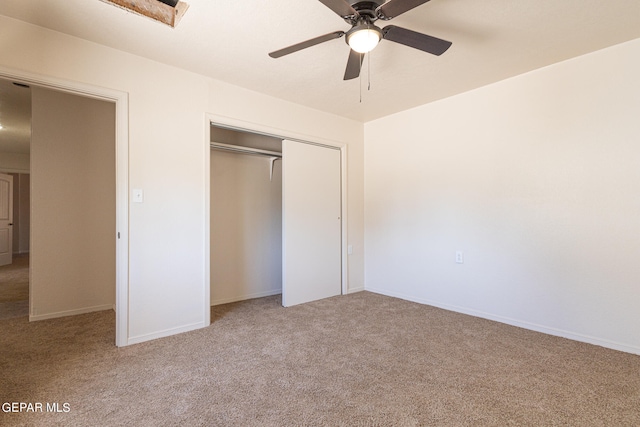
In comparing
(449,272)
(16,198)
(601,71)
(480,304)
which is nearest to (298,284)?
(449,272)

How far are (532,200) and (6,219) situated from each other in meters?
9.94

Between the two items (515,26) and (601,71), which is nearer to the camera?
(515,26)

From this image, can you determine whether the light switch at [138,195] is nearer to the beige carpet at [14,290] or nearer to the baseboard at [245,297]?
the baseboard at [245,297]

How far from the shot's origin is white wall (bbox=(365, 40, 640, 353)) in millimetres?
2361

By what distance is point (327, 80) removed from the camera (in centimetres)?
299

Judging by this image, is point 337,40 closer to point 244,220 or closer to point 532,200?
point 532,200

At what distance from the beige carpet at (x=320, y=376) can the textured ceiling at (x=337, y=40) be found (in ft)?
7.82

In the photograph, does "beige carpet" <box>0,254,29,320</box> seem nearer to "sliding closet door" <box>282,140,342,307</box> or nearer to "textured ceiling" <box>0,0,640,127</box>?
"sliding closet door" <box>282,140,342,307</box>

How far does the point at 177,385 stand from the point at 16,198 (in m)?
9.24

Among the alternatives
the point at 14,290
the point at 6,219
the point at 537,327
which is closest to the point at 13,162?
the point at 6,219

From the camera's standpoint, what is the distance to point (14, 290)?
4293mm

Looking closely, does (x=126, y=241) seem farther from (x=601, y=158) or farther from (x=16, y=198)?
(x=16, y=198)

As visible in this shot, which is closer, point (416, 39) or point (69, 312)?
point (416, 39)

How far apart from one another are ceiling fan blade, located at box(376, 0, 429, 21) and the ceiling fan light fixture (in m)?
0.08
